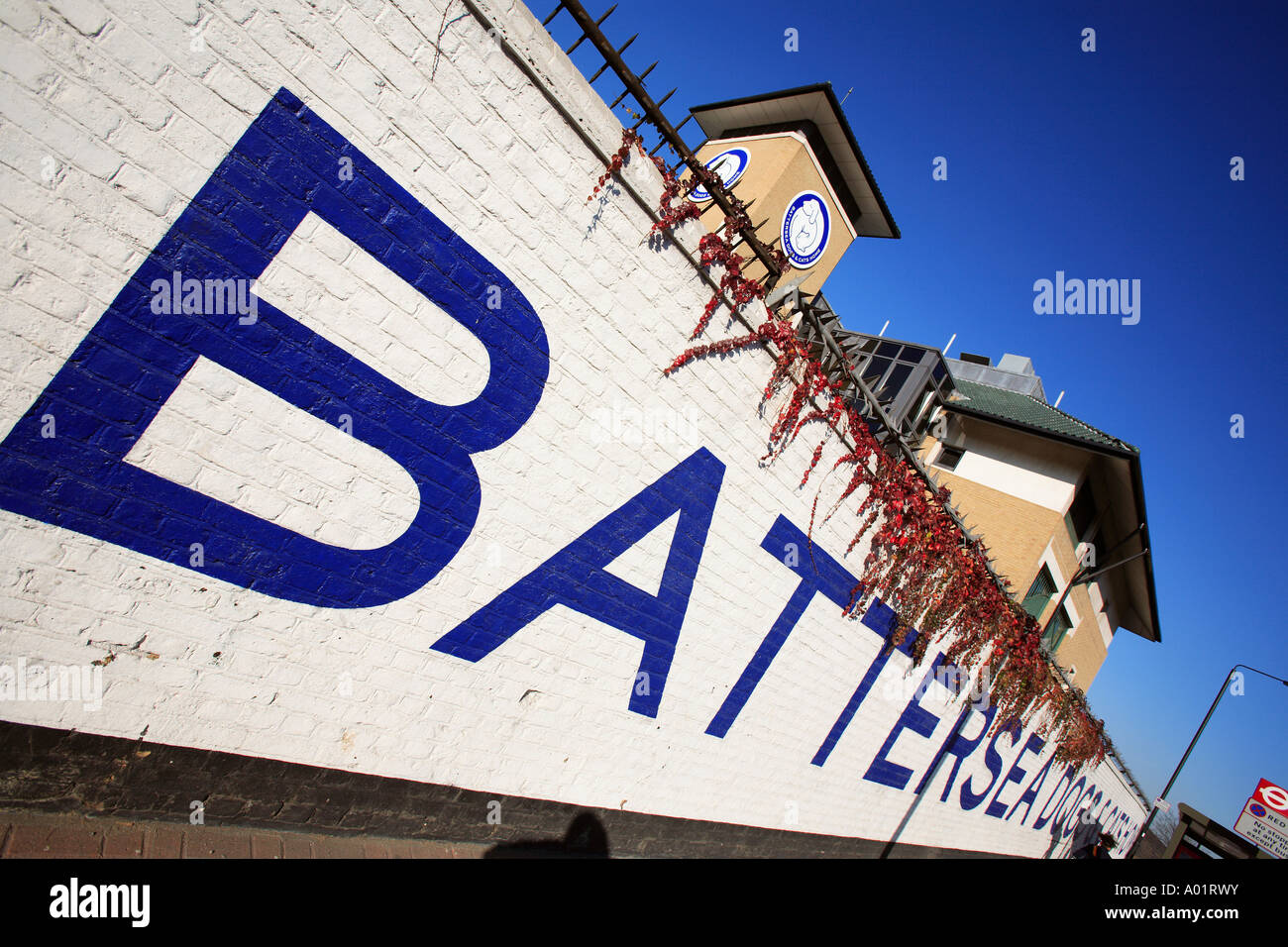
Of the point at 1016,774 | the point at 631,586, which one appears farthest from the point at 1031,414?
the point at 631,586

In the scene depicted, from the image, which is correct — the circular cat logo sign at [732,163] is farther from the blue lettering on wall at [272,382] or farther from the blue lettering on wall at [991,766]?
the blue lettering on wall at [991,766]

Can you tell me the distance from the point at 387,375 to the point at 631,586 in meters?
2.26

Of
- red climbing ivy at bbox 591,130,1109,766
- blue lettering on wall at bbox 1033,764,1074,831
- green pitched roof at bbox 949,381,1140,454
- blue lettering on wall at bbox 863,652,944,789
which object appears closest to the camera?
red climbing ivy at bbox 591,130,1109,766

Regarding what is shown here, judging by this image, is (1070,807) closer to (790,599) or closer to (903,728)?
(903,728)

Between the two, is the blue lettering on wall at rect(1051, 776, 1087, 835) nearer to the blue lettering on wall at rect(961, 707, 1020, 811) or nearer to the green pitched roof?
the blue lettering on wall at rect(961, 707, 1020, 811)

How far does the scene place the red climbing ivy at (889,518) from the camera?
14.0 feet

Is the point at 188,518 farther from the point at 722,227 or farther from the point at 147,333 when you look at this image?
the point at 722,227

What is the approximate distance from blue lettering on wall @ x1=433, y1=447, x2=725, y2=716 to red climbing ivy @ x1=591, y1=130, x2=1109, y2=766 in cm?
86

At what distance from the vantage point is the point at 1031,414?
1234 centimetres

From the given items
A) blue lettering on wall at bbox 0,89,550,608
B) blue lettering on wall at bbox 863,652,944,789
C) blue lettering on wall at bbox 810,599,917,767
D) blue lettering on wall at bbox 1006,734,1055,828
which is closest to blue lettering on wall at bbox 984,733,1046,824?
blue lettering on wall at bbox 1006,734,1055,828

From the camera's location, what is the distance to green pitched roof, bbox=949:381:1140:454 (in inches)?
415
